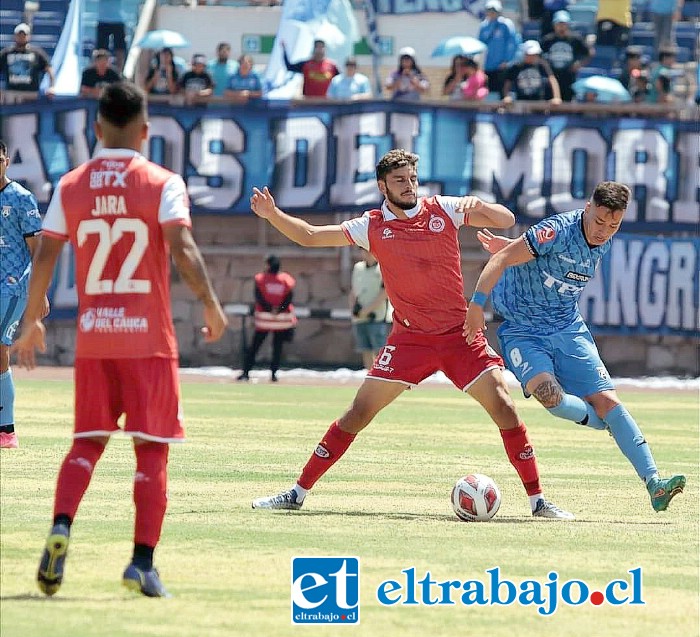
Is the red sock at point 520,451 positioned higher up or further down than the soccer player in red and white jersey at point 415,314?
further down

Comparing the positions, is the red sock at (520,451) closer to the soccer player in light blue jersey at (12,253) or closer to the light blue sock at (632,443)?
the light blue sock at (632,443)

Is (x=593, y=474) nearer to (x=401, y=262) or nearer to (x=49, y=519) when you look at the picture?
(x=401, y=262)

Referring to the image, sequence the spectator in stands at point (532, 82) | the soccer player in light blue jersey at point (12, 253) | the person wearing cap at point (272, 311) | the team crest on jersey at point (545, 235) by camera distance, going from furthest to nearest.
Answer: the spectator in stands at point (532, 82)
the person wearing cap at point (272, 311)
the soccer player in light blue jersey at point (12, 253)
the team crest on jersey at point (545, 235)

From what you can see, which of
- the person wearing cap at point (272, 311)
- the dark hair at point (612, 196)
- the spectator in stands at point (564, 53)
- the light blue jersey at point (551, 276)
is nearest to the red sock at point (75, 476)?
the light blue jersey at point (551, 276)

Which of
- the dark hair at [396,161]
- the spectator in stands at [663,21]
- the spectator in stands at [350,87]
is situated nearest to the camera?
the dark hair at [396,161]

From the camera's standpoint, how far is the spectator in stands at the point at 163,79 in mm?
29828

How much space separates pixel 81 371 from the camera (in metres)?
8.15

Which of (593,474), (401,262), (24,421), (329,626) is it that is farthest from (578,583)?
(24,421)

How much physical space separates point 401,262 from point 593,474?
12.8 feet

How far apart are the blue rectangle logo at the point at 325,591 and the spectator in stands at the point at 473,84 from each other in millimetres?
21597

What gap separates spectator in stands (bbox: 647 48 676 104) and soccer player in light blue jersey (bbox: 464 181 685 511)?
18.4 meters

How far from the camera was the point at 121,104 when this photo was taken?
811cm

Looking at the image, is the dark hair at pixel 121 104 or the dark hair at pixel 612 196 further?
the dark hair at pixel 612 196

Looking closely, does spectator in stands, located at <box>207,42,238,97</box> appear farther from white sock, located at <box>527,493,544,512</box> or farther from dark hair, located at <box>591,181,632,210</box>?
white sock, located at <box>527,493,544,512</box>
